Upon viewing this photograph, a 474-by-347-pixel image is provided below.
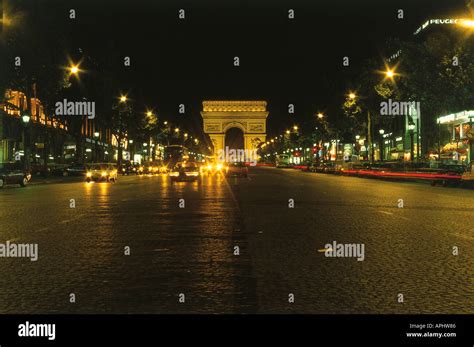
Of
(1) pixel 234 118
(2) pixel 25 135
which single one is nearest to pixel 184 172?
(2) pixel 25 135

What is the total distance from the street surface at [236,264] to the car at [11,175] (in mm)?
21423

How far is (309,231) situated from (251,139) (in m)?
145

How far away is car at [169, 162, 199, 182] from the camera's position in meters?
46.8

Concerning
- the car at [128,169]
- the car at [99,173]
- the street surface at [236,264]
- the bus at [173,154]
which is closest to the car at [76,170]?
the car at [99,173]

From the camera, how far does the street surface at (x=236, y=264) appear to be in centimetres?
724

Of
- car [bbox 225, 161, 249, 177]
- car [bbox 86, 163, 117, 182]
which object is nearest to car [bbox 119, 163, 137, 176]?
car [bbox 225, 161, 249, 177]

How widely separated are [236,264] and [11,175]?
32749 millimetres

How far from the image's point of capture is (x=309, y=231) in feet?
47.6

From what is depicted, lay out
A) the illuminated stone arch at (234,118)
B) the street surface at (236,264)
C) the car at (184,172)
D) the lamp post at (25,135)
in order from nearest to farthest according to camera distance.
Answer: the street surface at (236,264)
the lamp post at (25,135)
the car at (184,172)
the illuminated stone arch at (234,118)

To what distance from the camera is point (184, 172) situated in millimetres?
47344

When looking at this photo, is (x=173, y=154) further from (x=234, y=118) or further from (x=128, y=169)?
(x=234, y=118)

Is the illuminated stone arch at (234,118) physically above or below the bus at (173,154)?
above

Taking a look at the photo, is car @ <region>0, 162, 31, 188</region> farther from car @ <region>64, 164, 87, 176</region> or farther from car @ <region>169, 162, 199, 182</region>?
car @ <region>64, 164, 87, 176</region>

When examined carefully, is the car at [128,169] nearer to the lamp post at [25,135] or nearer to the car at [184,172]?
the lamp post at [25,135]
